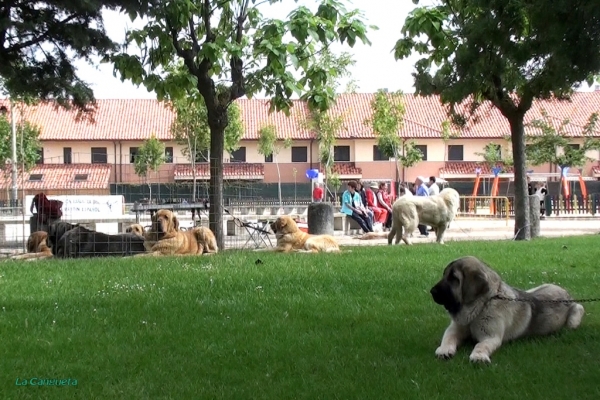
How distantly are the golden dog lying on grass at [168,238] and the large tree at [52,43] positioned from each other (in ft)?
20.1

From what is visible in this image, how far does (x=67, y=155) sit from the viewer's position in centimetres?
6012

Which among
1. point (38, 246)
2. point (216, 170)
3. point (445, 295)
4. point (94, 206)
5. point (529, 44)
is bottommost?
point (38, 246)

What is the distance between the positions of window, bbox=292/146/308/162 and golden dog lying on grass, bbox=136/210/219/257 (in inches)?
1867

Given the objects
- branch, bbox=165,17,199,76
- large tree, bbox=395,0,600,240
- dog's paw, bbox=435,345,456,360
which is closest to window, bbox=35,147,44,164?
branch, bbox=165,17,199,76

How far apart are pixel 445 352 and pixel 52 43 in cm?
605

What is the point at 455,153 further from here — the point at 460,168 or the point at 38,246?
the point at 38,246

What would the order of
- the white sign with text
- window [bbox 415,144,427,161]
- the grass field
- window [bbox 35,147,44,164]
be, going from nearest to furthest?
the grass field
the white sign with text
window [bbox 35,147,44,164]
window [bbox 415,144,427,161]

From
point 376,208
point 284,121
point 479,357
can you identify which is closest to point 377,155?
point 284,121

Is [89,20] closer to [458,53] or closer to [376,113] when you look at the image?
[458,53]

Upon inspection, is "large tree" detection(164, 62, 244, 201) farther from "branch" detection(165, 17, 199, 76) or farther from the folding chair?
"branch" detection(165, 17, 199, 76)

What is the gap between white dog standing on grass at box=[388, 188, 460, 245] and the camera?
19.0 meters

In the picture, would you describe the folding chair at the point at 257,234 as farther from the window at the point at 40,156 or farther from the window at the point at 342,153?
the window at the point at 342,153

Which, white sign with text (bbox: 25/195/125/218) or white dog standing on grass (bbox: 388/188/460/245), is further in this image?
white sign with text (bbox: 25/195/125/218)

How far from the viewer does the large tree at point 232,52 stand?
14.7 m
